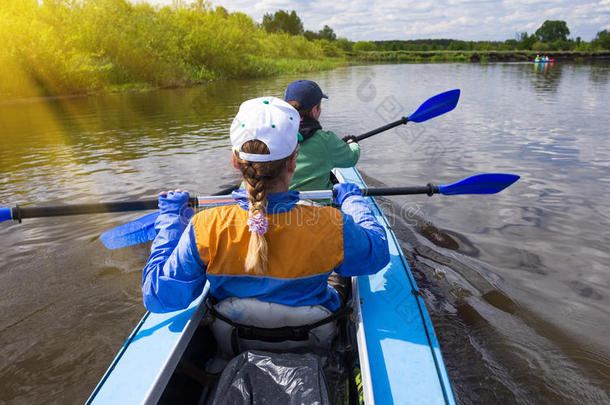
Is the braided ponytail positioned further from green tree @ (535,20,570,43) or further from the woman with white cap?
green tree @ (535,20,570,43)

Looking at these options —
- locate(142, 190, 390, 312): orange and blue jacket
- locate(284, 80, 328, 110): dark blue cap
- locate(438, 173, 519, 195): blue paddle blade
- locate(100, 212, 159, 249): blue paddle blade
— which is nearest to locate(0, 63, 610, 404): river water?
locate(100, 212, 159, 249): blue paddle blade

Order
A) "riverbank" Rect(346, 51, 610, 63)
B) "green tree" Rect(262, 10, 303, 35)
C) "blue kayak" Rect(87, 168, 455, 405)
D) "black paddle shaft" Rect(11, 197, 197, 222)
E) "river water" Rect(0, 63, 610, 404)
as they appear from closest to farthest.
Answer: "blue kayak" Rect(87, 168, 455, 405), "river water" Rect(0, 63, 610, 404), "black paddle shaft" Rect(11, 197, 197, 222), "riverbank" Rect(346, 51, 610, 63), "green tree" Rect(262, 10, 303, 35)

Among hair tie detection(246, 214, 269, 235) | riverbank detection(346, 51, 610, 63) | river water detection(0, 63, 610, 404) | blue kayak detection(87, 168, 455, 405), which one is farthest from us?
riverbank detection(346, 51, 610, 63)

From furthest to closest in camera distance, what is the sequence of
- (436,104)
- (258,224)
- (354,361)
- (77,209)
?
(436,104) → (77,209) → (354,361) → (258,224)

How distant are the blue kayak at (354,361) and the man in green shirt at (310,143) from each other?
944mm

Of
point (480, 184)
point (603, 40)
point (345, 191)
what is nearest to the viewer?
point (345, 191)

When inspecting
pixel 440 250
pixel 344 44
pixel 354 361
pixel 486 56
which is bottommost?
pixel 440 250

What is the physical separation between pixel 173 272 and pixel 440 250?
307cm

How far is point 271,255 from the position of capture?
4.52 feet

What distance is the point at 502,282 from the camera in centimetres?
329

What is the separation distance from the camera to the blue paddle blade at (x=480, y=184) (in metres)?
3.10

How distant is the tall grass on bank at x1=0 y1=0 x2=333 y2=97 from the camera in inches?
615

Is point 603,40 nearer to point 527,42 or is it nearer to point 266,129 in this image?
point 527,42

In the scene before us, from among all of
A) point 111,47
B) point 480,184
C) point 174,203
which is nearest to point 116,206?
point 174,203
